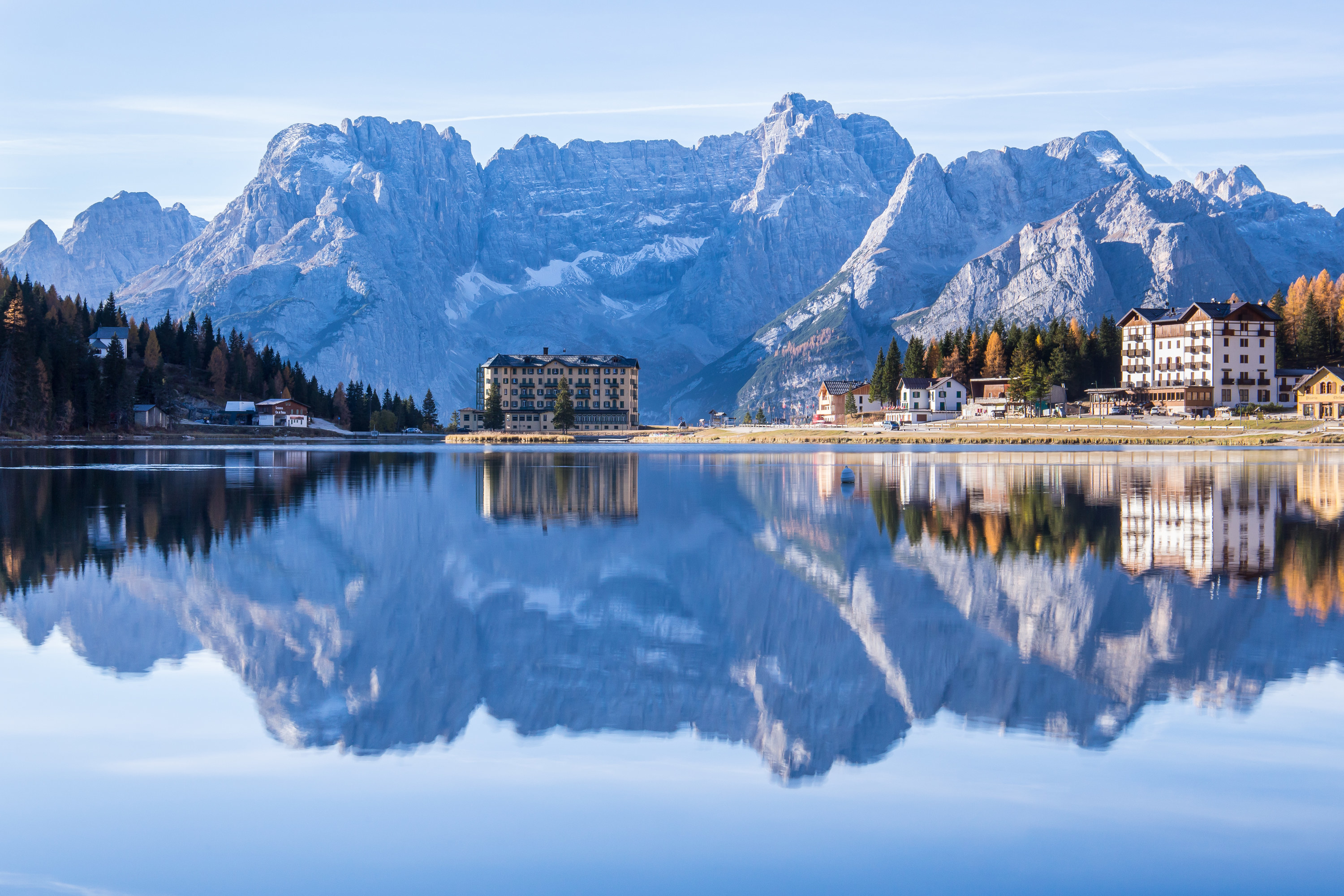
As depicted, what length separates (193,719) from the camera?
1523 centimetres

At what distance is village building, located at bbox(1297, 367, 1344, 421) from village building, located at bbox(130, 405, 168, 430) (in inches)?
6248

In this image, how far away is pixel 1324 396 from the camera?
13562 centimetres

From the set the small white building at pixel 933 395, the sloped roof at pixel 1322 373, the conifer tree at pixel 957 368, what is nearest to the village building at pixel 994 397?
the conifer tree at pixel 957 368

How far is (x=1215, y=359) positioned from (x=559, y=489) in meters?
134

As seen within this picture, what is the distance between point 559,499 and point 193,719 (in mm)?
38239

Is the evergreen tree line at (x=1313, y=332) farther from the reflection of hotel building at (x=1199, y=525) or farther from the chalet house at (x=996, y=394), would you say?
the reflection of hotel building at (x=1199, y=525)

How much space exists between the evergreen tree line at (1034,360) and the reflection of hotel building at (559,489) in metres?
85.5

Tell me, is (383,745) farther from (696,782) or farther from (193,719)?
(696,782)

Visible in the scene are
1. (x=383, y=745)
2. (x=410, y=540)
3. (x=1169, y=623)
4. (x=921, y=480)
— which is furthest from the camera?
(x=921, y=480)

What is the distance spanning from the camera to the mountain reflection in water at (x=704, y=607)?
1580 centimetres

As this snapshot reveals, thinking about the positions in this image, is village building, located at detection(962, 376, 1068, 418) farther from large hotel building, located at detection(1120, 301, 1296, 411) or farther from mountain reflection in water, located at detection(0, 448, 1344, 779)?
mountain reflection in water, located at detection(0, 448, 1344, 779)

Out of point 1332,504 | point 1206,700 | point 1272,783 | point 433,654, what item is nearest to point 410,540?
point 433,654

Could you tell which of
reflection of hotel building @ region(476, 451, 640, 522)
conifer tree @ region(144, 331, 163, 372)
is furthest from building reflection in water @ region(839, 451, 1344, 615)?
conifer tree @ region(144, 331, 163, 372)

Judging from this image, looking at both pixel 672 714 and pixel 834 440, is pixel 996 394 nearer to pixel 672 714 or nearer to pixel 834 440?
pixel 834 440
